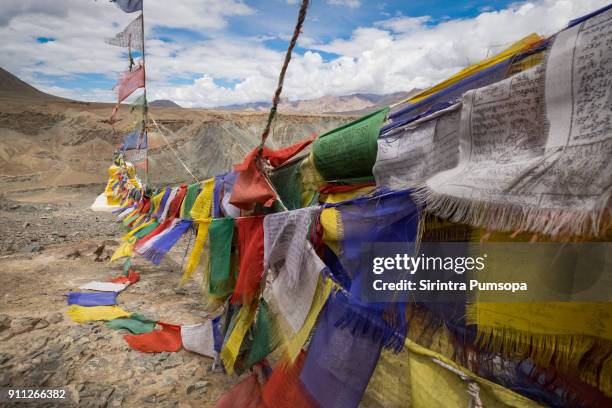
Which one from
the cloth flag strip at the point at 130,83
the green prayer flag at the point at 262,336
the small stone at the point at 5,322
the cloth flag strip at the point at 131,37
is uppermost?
the cloth flag strip at the point at 131,37

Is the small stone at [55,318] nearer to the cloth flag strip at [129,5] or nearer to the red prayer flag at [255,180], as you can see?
the red prayer flag at [255,180]

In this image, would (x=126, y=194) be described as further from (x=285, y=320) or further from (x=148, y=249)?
(x=285, y=320)

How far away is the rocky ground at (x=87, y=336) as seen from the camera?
337cm

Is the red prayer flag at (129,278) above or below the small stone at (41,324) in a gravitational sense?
above

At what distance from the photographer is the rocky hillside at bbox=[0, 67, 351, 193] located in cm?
1888

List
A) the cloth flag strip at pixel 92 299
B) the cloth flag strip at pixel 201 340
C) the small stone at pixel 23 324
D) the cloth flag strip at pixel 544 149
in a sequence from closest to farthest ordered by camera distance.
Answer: the cloth flag strip at pixel 544 149 → the cloth flag strip at pixel 201 340 → the small stone at pixel 23 324 → the cloth flag strip at pixel 92 299

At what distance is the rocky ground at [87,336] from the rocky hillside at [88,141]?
8194mm

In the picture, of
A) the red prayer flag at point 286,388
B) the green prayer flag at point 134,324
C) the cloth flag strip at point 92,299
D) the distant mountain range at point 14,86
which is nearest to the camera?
the red prayer flag at point 286,388

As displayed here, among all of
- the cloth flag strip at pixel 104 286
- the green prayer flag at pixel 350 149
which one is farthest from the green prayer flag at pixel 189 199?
the green prayer flag at pixel 350 149

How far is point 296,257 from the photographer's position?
1.88m

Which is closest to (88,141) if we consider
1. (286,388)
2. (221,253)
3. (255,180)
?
(221,253)

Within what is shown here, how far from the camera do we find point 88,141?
32062 mm

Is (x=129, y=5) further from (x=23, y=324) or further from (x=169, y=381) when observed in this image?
(x=169, y=381)

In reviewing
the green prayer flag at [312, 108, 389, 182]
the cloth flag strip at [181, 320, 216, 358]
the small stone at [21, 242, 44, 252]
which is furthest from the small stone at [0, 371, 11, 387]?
the small stone at [21, 242, 44, 252]
